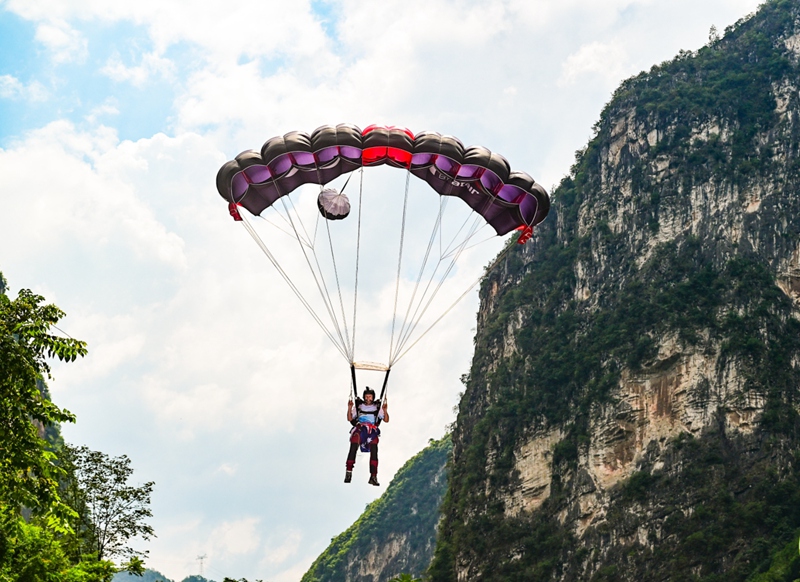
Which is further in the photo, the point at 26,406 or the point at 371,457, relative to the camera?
the point at 371,457

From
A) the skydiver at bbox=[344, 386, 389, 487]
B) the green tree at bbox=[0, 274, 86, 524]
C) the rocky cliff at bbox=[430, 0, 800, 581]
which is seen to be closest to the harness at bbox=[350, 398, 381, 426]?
the skydiver at bbox=[344, 386, 389, 487]

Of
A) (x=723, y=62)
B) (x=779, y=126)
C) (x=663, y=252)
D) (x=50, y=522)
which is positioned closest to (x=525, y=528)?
(x=663, y=252)

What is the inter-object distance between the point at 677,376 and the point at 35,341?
5556cm

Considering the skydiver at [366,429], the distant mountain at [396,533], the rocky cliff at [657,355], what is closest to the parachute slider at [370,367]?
the skydiver at [366,429]

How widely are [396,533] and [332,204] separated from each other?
9834 centimetres

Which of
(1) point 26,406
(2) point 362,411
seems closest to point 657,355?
(2) point 362,411

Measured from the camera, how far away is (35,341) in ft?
39.9

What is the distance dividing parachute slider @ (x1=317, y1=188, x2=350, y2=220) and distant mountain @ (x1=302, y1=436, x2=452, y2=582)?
90.5 m

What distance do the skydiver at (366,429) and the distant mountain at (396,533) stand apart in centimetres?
9236

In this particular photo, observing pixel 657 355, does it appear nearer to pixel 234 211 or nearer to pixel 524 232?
pixel 524 232

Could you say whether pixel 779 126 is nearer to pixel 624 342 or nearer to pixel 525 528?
pixel 624 342

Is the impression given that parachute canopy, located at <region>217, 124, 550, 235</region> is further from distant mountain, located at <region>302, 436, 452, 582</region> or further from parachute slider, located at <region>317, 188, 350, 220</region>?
distant mountain, located at <region>302, 436, 452, 582</region>

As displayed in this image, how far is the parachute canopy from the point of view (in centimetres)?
1952

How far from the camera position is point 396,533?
381ft
